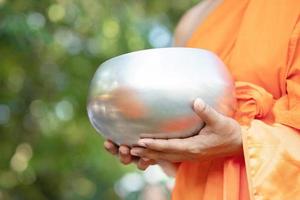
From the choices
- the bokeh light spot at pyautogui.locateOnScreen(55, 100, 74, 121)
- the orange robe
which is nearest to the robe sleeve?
the orange robe

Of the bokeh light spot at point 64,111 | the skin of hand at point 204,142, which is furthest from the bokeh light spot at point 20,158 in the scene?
the skin of hand at point 204,142

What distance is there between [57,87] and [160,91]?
183 centimetres

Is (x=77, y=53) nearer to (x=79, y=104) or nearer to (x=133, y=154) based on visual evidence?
(x=79, y=104)

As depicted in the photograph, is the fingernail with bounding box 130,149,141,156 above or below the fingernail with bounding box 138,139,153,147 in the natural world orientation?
below

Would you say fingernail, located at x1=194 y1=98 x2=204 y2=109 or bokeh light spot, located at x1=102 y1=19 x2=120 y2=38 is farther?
bokeh light spot, located at x1=102 y1=19 x2=120 y2=38

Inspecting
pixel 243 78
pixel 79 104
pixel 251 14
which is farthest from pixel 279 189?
pixel 79 104

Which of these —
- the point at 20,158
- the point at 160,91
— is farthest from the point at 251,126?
the point at 20,158

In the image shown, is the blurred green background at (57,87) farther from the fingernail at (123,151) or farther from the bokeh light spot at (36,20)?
the fingernail at (123,151)

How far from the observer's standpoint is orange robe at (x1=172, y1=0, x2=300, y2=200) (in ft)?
4.51

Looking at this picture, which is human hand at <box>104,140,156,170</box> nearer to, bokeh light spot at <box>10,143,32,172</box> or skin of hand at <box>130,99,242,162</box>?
skin of hand at <box>130,99,242,162</box>

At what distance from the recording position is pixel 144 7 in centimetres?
356

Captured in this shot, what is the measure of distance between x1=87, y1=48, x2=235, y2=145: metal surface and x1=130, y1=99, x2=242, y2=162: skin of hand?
1 centimetres

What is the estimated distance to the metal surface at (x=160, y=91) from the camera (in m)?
1.34

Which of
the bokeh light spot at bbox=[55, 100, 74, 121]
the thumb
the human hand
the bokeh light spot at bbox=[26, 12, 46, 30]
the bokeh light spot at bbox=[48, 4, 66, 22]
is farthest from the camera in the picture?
the bokeh light spot at bbox=[55, 100, 74, 121]
